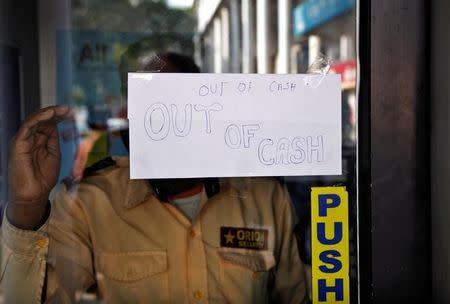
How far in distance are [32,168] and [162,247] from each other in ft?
1.42

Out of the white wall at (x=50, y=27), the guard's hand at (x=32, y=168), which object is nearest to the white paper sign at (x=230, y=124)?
the guard's hand at (x=32, y=168)

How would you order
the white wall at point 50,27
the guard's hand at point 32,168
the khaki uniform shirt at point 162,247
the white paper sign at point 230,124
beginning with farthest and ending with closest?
1. the white wall at point 50,27
2. the khaki uniform shirt at point 162,247
3. the guard's hand at point 32,168
4. the white paper sign at point 230,124

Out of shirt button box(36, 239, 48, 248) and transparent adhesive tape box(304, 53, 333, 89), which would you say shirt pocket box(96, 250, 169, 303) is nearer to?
shirt button box(36, 239, 48, 248)

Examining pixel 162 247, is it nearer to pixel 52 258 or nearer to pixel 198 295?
pixel 198 295

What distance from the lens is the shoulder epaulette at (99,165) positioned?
1.44 metres

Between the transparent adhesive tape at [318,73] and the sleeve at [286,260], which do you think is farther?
the sleeve at [286,260]

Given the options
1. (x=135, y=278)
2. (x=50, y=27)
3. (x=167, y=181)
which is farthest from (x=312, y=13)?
(x=135, y=278)

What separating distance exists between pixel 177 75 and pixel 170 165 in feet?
0.71

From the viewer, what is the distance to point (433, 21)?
118 centimetres

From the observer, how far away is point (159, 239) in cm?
140

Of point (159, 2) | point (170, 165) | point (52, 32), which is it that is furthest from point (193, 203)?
point (52, 32)

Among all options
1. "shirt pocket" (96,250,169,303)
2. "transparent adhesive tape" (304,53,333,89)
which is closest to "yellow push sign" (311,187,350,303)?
"transparent adhesive tape" (304,53,333,89)

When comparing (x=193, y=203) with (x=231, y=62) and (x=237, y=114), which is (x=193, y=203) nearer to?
(x=237, y=114)

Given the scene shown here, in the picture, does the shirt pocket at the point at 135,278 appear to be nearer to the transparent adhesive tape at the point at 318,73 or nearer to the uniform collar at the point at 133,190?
the uniform collar at the point at 133,190
